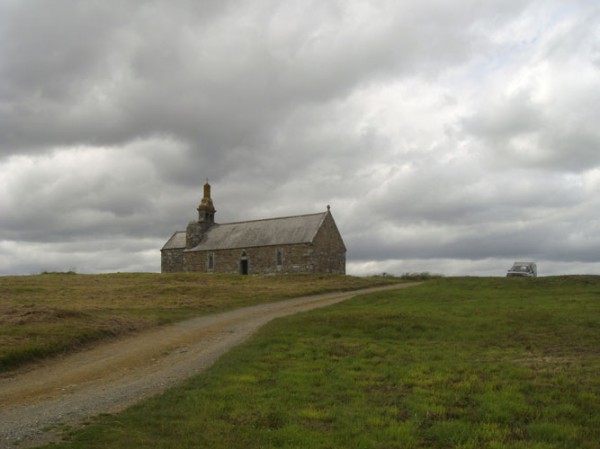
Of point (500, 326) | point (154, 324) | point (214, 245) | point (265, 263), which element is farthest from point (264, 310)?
point (214, 245)

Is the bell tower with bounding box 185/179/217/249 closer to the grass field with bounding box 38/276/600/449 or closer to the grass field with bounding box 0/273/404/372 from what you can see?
the grass field with bounding box 0/273/404/372

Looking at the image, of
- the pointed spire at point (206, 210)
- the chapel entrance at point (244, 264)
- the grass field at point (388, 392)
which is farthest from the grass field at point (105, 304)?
the pointed spire at point (206, 210)

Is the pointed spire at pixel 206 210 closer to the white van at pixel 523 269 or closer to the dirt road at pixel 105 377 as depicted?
the white van at pixel 523 269

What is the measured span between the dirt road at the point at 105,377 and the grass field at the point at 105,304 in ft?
3.17

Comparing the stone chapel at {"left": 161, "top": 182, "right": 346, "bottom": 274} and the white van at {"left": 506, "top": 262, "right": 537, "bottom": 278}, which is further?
the stone chapel at {"left": 161, "top": 182, "right": 346, "bottom": 274}

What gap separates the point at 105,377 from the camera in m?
15.0

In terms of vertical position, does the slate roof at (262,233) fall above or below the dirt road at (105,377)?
above

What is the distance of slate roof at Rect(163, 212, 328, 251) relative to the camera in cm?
6306

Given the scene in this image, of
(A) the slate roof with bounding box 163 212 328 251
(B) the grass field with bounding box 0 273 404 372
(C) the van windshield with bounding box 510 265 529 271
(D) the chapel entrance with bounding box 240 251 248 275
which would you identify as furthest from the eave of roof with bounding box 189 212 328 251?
(C) the van windshield with bounding box 510 265 529 271

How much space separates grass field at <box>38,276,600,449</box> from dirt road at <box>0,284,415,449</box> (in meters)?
0.85

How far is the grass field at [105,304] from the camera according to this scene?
19.0 meters

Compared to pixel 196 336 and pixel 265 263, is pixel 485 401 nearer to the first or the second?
pixel 196 336

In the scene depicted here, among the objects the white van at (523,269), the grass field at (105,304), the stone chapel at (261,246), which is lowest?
the grass field at (105,304)

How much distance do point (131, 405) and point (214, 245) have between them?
2381 inches
